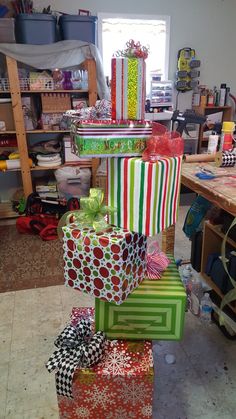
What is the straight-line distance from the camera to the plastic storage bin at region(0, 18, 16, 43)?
2.74 metres

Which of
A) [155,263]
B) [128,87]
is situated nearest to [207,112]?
[155,263]

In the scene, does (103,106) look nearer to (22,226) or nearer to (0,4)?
(22,226)

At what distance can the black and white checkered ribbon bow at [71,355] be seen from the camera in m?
1.12

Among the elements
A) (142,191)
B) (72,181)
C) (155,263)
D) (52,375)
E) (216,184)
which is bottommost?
(52,375)

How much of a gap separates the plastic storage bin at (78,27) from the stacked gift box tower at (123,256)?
→ 2.22 metres

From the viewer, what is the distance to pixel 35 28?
2830mm

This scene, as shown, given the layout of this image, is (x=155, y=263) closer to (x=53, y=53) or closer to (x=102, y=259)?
(x=102, y=259)

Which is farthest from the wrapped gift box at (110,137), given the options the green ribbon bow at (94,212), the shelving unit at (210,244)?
the shelving unit at (210,244)

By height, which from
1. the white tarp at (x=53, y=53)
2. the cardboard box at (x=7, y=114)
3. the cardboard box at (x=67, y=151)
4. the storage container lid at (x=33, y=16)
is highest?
the storage container lid at (x=33, y=16)

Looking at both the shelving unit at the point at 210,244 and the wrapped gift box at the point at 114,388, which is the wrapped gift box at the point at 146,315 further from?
the shelving unit at the point at 210,244

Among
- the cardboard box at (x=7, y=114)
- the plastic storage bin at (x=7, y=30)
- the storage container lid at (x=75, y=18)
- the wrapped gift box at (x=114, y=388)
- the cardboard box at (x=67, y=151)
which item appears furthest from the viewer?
the cardboard box at (x=67, y=151)

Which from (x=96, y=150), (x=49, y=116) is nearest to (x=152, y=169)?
(x=96, y=150)

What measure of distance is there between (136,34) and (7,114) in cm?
169

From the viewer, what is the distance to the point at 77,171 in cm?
331
